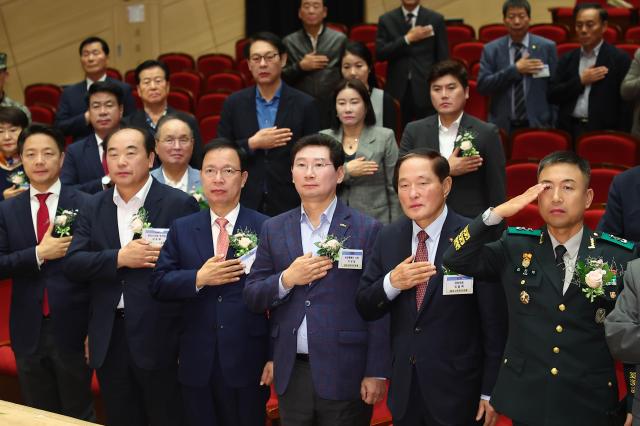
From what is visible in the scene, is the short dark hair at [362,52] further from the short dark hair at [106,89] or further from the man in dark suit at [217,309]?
the man in dark suit at [217,309]

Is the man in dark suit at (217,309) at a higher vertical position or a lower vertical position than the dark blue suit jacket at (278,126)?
lower

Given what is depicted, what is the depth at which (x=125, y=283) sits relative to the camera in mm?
3232

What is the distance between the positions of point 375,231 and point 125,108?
243 centimetres

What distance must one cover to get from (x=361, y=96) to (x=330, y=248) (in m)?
1.46

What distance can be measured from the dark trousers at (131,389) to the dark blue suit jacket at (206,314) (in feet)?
0.57

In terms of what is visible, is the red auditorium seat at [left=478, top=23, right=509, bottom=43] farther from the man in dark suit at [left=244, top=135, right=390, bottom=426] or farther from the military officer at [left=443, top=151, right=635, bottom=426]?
the military officer at [left=443, top=151, right=635, bottom=426]

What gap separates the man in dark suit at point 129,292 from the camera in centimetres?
317

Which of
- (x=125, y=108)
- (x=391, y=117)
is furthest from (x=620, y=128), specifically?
(x=125, y=108)

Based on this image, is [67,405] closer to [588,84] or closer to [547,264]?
[547,264]

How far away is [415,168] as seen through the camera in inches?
107

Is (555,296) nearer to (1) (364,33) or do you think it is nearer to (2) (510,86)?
(2) (510,86)

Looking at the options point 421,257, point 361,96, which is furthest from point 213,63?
point 421,257

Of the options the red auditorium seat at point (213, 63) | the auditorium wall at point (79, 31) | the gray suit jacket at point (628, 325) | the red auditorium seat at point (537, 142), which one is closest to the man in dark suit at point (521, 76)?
the red auditorium seat at point (537, 142)

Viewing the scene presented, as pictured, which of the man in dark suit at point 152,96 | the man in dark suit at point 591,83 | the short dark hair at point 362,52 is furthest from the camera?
the man in dark suit at point 591,83
